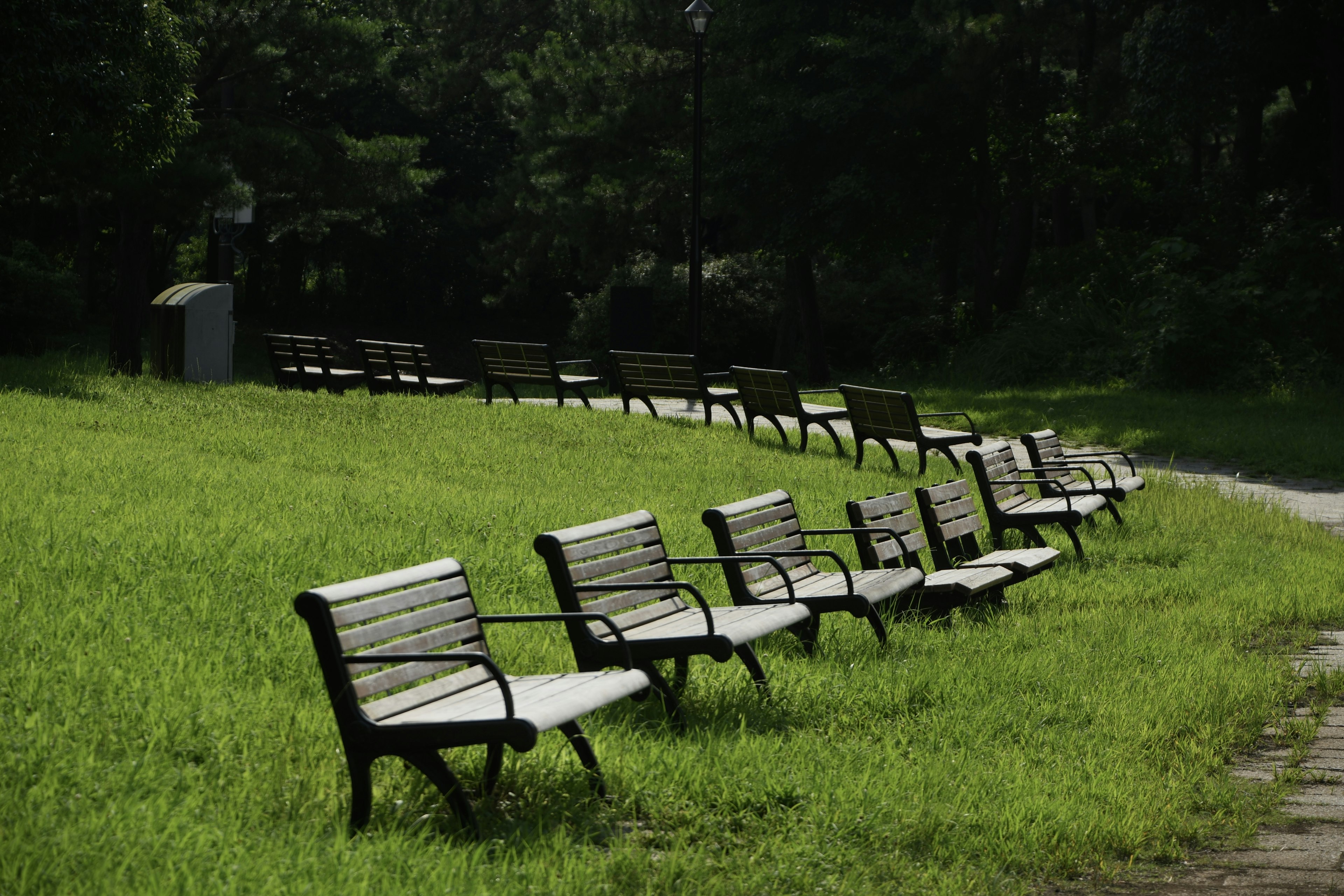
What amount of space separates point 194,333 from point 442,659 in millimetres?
17576

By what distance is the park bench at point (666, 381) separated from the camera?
55.1 ft

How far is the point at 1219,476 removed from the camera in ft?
48.9

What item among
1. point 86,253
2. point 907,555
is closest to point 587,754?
point 907,555

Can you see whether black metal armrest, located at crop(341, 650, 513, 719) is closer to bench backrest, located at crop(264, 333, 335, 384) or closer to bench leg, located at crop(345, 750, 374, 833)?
bench leg, located at crop(345, 750, 374, 833)

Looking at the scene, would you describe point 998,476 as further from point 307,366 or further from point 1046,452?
point 307,366

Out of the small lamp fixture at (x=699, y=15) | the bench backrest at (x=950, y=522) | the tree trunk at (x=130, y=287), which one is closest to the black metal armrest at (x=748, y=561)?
the bench backrest at (x=950, y=522)

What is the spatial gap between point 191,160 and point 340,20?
17.2 feet

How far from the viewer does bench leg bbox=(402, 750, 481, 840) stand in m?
4.04

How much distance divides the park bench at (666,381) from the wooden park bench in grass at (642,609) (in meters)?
10.4

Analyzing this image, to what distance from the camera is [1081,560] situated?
955 centimetres

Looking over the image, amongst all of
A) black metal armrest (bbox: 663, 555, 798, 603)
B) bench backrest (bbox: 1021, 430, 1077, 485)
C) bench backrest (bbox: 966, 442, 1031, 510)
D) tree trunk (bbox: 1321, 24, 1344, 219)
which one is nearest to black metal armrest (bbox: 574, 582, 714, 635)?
black metal armrest (bbox: 663, 555, 798, 603)

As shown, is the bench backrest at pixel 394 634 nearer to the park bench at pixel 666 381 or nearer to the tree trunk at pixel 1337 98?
the park bench at pixel 666 381

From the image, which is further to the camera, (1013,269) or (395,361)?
(1013,269)

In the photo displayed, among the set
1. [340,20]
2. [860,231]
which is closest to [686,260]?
[860,231]
